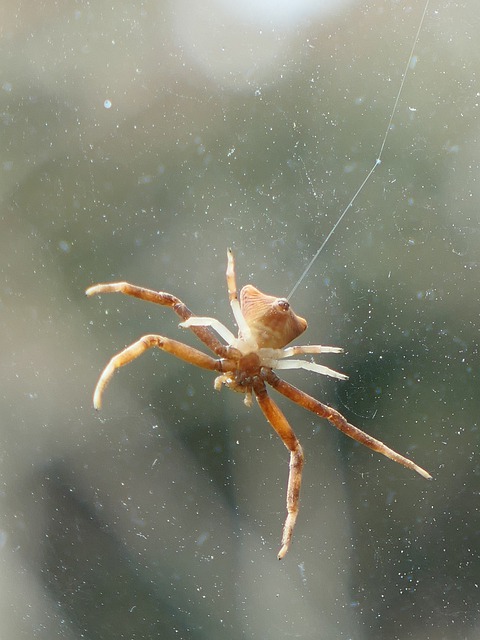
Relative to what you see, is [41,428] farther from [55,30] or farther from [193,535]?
[55,30]

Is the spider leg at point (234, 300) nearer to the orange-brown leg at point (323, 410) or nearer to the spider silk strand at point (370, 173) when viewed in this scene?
the orange-brown leg at point (323, 410)

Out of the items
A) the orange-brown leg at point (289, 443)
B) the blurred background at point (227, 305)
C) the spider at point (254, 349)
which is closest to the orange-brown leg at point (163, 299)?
the spider at point (254, 349)

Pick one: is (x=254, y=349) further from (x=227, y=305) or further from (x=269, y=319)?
(x=227, y=305)

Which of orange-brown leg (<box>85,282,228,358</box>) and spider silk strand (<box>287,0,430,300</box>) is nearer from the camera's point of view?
orange-brown leg (<box>85,282,228,358</box>)

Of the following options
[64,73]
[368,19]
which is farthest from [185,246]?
[368,19]

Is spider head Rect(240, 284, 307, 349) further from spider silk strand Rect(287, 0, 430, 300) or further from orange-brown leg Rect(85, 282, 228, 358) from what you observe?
spider silk strand Rect(287, 0, 430, 300)

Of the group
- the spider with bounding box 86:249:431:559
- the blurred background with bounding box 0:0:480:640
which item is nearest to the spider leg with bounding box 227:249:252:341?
the spider with bounding box 86:249:431:559
